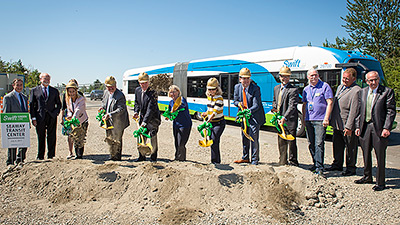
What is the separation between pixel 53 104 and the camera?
5.73m

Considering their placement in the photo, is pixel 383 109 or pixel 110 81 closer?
pixel 383 109

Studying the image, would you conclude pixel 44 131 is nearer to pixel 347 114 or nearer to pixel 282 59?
pixel 347 114

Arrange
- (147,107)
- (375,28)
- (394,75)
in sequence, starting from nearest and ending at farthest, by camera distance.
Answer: (147,107)
(394,75)
(375,28)

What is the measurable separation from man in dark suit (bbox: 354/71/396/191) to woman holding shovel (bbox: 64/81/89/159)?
17.0 feet

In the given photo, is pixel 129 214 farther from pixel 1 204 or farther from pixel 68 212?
pixel 1 204

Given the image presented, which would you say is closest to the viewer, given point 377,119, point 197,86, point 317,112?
point 377,119

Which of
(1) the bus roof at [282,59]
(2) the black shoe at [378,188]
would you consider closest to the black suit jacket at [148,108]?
(2) the black shoe at [378,188]

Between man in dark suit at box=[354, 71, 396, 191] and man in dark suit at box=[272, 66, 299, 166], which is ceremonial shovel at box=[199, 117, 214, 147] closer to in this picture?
man in dark suit at box=[272, 66, 299, 166]

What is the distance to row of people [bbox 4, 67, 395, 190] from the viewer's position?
441 centimetres

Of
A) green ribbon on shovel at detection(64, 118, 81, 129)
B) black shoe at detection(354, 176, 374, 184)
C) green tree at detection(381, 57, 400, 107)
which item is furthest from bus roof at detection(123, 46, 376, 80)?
green tree at detection(381, 57, 400, 107)

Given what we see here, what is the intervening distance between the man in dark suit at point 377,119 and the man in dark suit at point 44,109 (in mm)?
5760

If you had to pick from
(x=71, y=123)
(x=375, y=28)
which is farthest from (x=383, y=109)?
(x=375, y=28)

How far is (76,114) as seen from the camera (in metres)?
5.72

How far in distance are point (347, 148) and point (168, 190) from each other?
343cm
